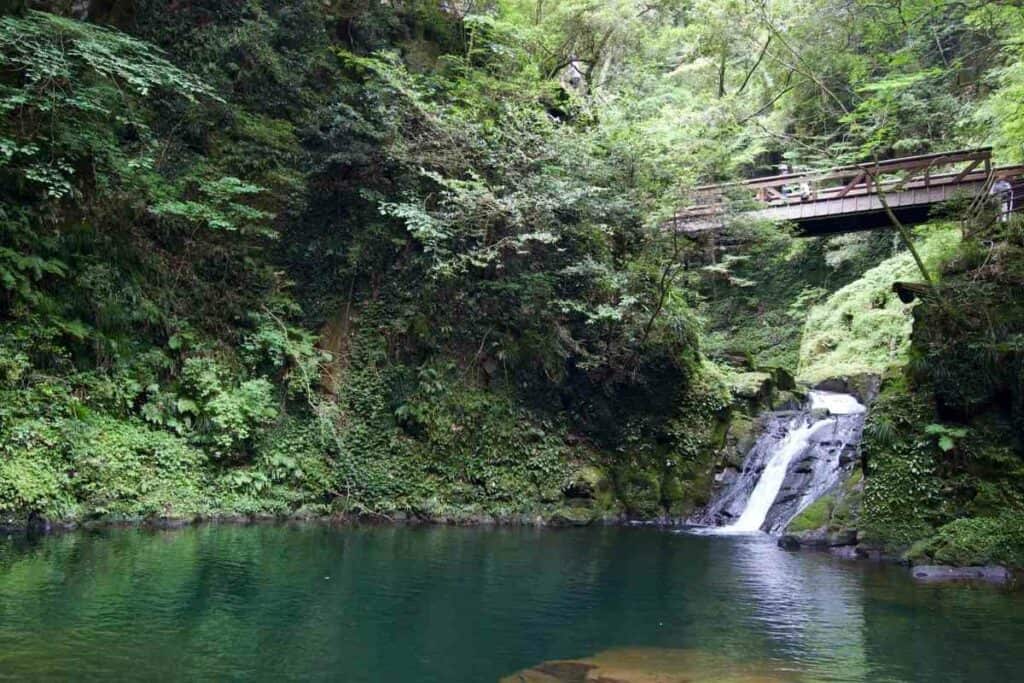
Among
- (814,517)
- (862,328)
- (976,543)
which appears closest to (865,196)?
(862,328)

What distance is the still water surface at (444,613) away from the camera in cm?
707

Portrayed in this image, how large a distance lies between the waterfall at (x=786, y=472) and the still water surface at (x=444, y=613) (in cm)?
363

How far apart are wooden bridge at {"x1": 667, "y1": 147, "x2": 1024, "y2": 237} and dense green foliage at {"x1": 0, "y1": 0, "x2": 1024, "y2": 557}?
0.68m

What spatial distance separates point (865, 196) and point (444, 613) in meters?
16.9

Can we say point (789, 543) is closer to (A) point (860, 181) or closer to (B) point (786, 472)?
(B) point (786, 472)

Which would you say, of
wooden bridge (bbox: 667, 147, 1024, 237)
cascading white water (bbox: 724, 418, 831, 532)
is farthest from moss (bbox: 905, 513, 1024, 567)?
wooden bridge (bbox: 667, 147, 1024, 237)

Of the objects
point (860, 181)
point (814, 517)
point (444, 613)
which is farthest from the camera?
point (860, 181)

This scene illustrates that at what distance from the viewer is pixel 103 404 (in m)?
14.2

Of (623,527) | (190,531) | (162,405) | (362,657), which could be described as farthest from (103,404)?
(623,527)

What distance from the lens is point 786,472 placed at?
18188 mm

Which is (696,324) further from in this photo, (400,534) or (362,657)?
(362,657)

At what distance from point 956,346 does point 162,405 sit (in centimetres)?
1535

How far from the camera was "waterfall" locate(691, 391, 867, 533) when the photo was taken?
1742 centimetres

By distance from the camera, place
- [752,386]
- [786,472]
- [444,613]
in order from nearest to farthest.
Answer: [444,613] < [786,472] < [752,386]
